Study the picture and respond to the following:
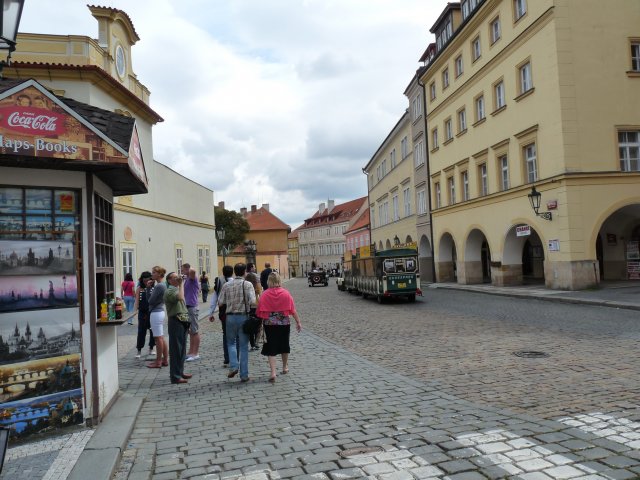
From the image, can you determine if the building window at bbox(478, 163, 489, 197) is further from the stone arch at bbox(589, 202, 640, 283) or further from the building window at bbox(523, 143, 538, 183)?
the stone arch at bbox(589, 202, 640, 283)

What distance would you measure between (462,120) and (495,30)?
5.63 metres

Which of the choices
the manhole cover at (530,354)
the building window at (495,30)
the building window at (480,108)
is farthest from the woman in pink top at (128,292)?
the building window at (495,30)

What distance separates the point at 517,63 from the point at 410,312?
13.7 metres

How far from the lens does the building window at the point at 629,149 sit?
21.0m

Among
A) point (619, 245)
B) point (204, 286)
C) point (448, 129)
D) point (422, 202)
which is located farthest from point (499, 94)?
point (204, 286)

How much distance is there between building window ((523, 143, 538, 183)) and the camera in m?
23.0

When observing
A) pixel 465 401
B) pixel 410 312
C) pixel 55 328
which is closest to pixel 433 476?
pixel 465 401

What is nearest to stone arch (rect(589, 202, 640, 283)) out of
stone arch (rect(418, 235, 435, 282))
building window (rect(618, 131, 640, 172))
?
building window (rect(618, 131, 640, 172))

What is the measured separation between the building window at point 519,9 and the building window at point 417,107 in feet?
45.3

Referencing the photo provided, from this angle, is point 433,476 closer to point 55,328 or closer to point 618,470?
point 618,470

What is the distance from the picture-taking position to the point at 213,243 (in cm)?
3747

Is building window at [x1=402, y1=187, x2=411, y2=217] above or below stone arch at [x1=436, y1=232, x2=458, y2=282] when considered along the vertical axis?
above

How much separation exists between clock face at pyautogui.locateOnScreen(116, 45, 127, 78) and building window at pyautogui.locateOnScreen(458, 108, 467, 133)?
18.5 meters

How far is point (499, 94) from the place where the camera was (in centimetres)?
2611
